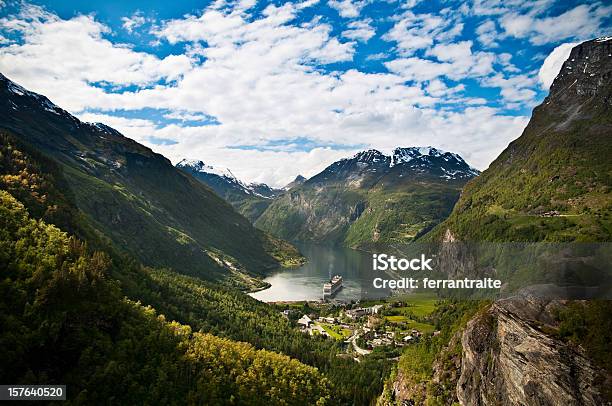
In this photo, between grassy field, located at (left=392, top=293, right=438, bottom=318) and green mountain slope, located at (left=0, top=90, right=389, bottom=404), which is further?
grassy field, located at (left=392, top=293, right=438, bottom=318)

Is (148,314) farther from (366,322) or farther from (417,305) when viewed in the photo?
(417,305)

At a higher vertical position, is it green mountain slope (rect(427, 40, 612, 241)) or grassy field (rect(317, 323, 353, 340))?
green mountain slope (rect(427, 40, 612, 241))

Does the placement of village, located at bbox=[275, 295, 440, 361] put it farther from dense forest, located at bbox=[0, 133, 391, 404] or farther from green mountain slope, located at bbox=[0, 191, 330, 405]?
green mountain slope, located at bbox=[0, 191, 330, 405]

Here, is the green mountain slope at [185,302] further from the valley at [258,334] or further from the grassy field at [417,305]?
the grassy field at [417,305]

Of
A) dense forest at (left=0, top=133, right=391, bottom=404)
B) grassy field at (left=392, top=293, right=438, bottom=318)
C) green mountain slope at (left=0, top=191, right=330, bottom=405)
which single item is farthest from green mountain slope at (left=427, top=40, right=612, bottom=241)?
green mountain slope at (left=0, top=191, right=330, bottom=405)

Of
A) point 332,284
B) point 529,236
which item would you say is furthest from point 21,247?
point 529,236

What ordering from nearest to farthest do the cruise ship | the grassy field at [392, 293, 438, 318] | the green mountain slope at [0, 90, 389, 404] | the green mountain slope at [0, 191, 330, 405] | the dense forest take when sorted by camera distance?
1. the green mountain slope at [0, 191, 330, 405]
2. the dense forest
3. the green mountain slope at [0, 90, 389, 404]
4. the grassy field at [392, 293, 438, 318]
5. the cruise ship

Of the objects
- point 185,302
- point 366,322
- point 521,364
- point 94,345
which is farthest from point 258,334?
point 521,364

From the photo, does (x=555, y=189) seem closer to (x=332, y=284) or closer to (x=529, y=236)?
(x=529, y=236)
